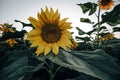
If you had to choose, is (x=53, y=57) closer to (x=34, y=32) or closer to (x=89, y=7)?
(x=34, y=32)

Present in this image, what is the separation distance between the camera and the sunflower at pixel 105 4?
3.42 metres

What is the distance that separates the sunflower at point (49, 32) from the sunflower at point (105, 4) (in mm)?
2076

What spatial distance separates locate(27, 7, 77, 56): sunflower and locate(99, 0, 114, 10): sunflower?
208 centimetres

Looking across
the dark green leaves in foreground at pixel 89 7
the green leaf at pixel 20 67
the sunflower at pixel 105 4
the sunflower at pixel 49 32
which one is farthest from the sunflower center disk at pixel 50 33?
the sunflower at pixel 105 4

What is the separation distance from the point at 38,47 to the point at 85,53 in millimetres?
272

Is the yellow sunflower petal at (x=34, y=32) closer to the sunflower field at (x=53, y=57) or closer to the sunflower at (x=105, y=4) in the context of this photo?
the sunflower field at (x=53, y=57)

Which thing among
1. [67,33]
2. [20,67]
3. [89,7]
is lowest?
[20,67]

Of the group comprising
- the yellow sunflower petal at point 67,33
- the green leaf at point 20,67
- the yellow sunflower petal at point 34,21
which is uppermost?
the yellow sunflower petal at point 34,21

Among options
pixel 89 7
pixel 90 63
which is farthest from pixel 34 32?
pixel 89 7

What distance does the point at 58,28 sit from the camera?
1423 mm

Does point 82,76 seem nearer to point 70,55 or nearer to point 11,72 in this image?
point 70,55

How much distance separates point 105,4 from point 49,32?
2.17 m

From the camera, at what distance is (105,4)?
3453mm

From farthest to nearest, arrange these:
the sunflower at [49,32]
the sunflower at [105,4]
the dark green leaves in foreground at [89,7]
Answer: the sunflower at [105,4]
the dark green leaves in foreground at [89,7]
the sunflower at [49,32]
